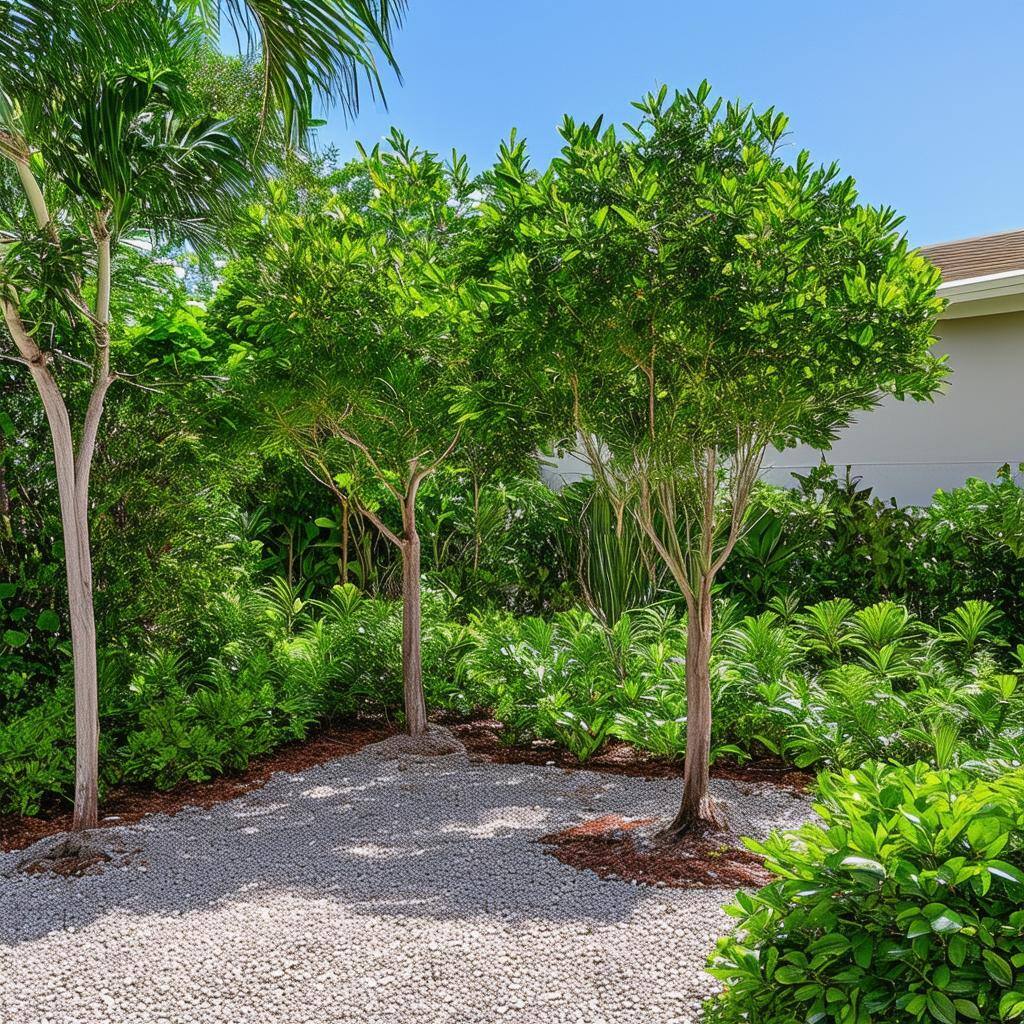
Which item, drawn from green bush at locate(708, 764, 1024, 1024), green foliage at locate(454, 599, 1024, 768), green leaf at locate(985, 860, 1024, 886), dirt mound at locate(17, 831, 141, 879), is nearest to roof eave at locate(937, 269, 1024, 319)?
green foliage at locate(454, 599, 1024, 768)

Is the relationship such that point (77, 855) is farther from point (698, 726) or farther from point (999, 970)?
point (999, 970)

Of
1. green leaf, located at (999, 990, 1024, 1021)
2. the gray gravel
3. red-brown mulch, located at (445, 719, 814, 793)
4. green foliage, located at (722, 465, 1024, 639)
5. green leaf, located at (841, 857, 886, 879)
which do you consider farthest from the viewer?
green foliage, located at (722, 465, 1024, 639)

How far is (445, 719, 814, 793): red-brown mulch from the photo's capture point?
5.39 metres

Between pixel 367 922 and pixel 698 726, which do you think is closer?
pixel 367 922

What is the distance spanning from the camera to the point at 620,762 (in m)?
5.82

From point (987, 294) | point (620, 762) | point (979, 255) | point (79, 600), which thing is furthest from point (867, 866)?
point (979, 255)

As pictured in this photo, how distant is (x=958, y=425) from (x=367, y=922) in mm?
7673

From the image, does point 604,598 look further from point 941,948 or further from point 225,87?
point 225,87

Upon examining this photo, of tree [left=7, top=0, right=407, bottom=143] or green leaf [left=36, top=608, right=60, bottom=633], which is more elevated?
tree [left=7, top=0, right=407, bottom=143]

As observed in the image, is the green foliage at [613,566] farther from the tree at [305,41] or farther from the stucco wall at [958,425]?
the tree at [305,41]

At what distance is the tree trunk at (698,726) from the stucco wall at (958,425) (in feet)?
14.3

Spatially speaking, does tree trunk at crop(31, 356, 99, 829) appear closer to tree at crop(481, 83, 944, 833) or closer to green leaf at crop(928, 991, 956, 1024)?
tree at crop(481, 83, 944, 833)

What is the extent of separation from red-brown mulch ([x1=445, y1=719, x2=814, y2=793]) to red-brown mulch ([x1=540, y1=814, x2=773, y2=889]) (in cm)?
102

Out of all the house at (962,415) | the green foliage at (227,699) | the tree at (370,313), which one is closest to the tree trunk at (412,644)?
the green foliage at (227,699)
